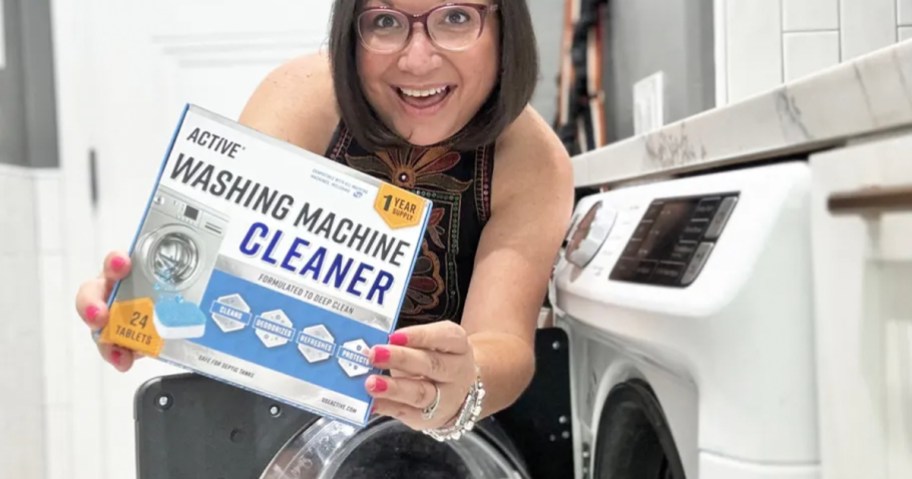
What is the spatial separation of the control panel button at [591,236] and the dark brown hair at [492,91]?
0.48ft

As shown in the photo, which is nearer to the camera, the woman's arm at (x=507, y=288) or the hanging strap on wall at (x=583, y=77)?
the woman's arm at (x=507, y=288)

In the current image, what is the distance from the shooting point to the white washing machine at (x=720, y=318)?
48 centimetres

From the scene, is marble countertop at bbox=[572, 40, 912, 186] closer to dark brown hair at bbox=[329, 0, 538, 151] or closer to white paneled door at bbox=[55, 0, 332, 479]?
dark brown hair at bbox=[329, 0, 538, 151]

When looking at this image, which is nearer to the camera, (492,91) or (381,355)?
(381,355)

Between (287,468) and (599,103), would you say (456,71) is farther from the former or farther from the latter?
(599,103)

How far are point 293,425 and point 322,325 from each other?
235 millimetres

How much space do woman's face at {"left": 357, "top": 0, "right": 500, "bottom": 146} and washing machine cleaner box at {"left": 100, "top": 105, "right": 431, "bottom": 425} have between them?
0.67 feet

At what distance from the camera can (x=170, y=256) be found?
24.0 inches

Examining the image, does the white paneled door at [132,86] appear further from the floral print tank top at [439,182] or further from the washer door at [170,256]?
the washer door at [170,256]

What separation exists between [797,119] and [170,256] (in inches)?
Answer: 17.0

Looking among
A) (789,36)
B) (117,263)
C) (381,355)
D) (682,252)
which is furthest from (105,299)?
(789,36)

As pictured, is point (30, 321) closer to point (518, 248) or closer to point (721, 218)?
point (518, 248)

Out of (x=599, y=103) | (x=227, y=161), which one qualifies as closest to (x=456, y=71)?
(x=227, y=161)

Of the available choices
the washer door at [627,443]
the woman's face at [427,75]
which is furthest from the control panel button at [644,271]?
the woman's face at [427,75]
